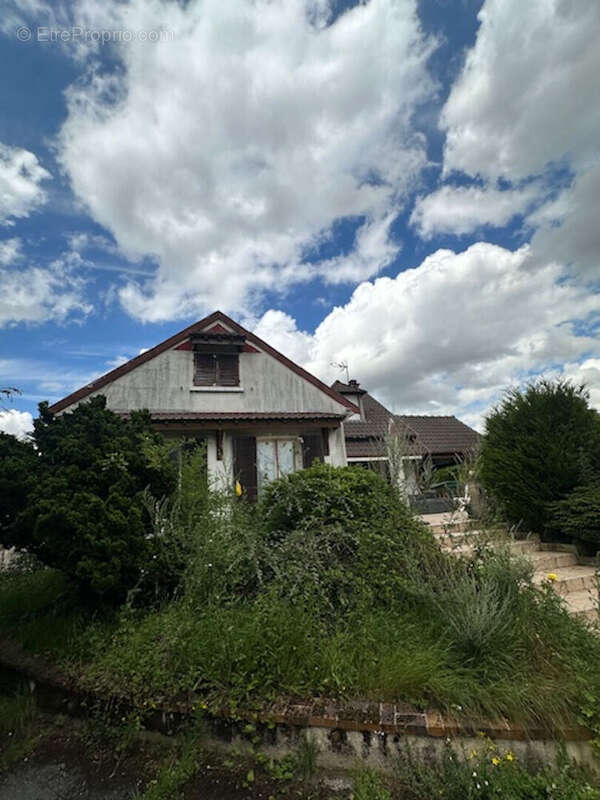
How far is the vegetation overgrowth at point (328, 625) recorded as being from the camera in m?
2.35

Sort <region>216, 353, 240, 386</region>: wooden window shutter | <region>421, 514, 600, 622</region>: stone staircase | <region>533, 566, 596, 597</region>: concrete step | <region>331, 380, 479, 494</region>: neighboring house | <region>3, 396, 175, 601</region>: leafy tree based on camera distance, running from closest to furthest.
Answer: <region>3, 396, 175, 601</region>: leafy tree → <region>421, 514, 600, 622</region>: stone staircase → <region>533, 566, 596, 597</region>: concrete step → <region>216, 353, 240, 386</region>: wooden window shutter → <region>331, 380, 479, 494</region>: neighboring house

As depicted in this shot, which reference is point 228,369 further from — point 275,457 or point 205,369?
point 275,457

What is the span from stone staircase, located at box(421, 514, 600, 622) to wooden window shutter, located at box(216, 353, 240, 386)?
6.60 m

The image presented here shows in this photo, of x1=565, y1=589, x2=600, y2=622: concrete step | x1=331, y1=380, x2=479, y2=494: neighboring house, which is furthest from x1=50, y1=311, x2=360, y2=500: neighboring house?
x1=565, y1=589, x2=600, y2=622: concrete step

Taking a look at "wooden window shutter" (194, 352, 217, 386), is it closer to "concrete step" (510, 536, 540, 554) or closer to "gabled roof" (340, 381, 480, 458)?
"gabled roof" (340, 381, 480, 458)

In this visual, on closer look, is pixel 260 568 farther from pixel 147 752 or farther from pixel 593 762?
pixel 593 762

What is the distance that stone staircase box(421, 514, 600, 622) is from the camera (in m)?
3.67

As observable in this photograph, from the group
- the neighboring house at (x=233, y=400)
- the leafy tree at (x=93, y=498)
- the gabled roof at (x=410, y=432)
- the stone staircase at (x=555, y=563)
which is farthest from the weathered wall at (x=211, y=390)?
the stone staircase at (x=555, y=563)

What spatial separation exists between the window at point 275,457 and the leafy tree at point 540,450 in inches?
203

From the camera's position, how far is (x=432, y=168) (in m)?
7.43

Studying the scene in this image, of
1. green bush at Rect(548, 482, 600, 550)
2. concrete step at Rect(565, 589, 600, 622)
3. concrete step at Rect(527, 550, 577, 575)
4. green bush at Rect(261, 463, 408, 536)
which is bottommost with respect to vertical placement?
concrete step at Rect(565, 589, 600, 622)

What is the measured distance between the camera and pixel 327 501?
13.6 ft

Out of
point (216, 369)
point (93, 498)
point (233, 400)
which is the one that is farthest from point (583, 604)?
point (216, 369)

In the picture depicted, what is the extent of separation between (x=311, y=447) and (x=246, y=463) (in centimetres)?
→ 195
